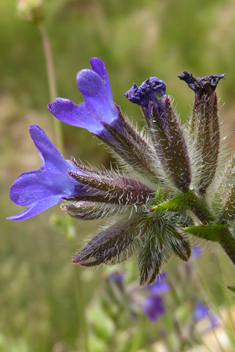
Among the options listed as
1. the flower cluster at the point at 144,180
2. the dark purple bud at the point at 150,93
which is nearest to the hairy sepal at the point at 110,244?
the flower cluster at the point at 144,180

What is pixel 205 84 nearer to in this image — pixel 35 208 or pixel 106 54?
pixel 35 208

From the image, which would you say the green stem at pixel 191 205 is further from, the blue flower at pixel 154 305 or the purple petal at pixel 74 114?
the blue flower at pixel 154 305

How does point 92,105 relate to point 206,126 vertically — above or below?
above

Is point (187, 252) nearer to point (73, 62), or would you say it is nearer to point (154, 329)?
point (154, 329)

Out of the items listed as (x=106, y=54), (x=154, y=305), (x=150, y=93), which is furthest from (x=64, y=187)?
(x=106, y=54)

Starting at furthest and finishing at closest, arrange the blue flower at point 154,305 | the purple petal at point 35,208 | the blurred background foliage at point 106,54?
the blurred background foliage at point 106,54 < the blue flower at point 154,305 < the purple petal at point 35,208

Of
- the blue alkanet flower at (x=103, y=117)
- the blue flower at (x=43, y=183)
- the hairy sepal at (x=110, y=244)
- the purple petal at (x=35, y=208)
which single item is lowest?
the hairy sepal at (x=110, y=244)

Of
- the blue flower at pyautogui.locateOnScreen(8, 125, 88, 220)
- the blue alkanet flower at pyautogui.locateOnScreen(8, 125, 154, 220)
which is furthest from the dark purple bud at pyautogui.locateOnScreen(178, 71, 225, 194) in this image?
the blue flower at pyautogui.locateOnScreen(8, 125, 88, 220)

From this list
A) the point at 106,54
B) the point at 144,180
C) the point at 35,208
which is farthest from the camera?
the point at 106,54
